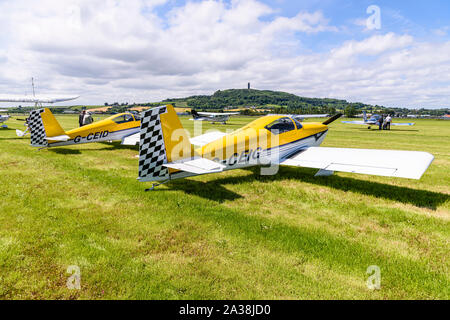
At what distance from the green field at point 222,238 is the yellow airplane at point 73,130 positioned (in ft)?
17.7

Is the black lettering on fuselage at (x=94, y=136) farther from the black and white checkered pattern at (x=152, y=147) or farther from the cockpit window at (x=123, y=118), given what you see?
the black and white checkered pattern at (x=152, y=147)

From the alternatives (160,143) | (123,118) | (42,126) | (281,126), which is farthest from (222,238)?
(42,126)

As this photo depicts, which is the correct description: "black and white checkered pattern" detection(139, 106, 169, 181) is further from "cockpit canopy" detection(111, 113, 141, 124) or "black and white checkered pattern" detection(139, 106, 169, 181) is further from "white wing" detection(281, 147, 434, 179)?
"cockpit canopy" detection(111, 113, 141, 124)

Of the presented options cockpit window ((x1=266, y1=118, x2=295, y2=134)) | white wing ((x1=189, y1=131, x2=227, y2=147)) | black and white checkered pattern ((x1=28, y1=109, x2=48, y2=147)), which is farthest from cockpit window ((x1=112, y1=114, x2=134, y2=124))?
cockpit window ((x1=266, y1=118, x2=295, y2=134))

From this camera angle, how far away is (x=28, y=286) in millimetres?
2971

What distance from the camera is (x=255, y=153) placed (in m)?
7.66

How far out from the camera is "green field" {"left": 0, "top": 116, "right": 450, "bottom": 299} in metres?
3.05

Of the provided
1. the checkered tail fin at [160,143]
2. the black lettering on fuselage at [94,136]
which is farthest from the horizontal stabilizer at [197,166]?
the black lettering on fuselage at [94,136]

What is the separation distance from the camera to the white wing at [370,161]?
570 cm

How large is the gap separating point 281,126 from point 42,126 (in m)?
11.7

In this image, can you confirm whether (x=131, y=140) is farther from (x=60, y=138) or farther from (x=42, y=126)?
(x=42, y=126)
